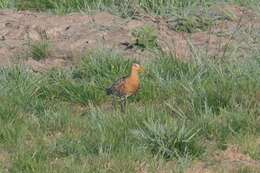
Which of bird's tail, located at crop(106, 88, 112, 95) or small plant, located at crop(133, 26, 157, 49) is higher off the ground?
small plant, located at crop(133, 26, 157, 49)

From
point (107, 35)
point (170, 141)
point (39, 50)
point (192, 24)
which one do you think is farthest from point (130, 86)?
point (192, 24)

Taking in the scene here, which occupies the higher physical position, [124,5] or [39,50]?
[124,5]

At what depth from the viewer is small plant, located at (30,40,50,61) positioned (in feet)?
32.0

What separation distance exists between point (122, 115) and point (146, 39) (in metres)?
2.14

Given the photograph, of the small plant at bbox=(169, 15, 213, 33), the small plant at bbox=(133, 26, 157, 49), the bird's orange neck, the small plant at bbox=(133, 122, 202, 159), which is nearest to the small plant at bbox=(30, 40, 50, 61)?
the small plant at bbox=(133, 26, 157, 49)

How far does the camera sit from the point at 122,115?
779 centimetres

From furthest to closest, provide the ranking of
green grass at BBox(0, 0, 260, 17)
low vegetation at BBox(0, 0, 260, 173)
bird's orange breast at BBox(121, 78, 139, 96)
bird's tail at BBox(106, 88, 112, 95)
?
green grass at BBox(0, 0, 260, 17) → bird's tail at BBox(106, 88, 112, 95) → bird's orange breast at BBox(121, 78, 139, 96) → low vegetation at BBox(0, 0, 260, 173)

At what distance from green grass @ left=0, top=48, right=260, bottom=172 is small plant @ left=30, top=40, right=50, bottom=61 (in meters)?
0.60

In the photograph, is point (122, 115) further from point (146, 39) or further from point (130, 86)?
point (146, 39)

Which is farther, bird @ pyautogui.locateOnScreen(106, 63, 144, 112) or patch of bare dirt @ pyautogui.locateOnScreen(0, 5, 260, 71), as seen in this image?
patch of bare dirt @ pyautogui.locateOnScreen(0, 5, 260, 71)

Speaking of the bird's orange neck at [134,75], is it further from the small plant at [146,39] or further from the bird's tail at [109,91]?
the small plant at [146,39]

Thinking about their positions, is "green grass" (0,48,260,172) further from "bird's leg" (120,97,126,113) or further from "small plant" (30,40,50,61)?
"small plant" (30,40,50,61)

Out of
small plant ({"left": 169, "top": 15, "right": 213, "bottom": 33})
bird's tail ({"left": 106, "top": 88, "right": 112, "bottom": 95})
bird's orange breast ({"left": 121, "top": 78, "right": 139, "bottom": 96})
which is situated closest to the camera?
bird's orange breast ({"left": 121, "top": 78, "right": 139, "bottom": 96})

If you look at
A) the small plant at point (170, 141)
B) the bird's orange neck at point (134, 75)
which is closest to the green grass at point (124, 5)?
the bird's orange neck at point (134, 75)
